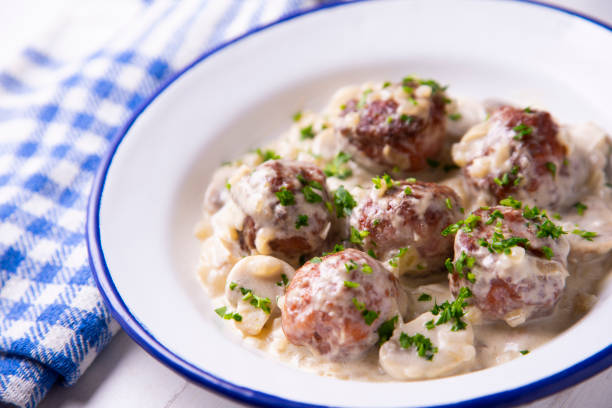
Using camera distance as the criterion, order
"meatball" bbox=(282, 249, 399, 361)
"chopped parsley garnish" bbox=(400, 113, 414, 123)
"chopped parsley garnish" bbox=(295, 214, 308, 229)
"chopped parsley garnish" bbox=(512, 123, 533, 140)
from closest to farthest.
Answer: "meatball" bbox=(282, 249, 399, 361) < "chopped parsley garnish" bbox=(295, 214, 308, 229) < "chopped parsley garnish" bbox=(512, 123, 533, 140) < "chopped parsley garnish" bbox=(400, 113, 414, 123)

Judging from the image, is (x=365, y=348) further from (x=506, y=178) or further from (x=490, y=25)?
(x=490, y=25)

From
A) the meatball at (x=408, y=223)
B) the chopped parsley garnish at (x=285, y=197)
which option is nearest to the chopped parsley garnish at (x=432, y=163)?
the meatball at (x=408, y=223)

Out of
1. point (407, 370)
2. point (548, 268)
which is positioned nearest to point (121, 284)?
point (407, 370)

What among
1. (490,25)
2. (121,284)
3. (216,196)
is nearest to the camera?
(121,284)

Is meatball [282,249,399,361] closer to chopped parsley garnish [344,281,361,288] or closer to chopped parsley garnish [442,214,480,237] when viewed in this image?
chopped parsley garnish [344,281,361,288]

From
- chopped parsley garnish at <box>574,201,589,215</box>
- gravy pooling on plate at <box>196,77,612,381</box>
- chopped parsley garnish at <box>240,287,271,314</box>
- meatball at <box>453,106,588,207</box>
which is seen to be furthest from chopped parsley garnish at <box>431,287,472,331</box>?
chopped parsley garnish at <box>574,201,589,215</box>

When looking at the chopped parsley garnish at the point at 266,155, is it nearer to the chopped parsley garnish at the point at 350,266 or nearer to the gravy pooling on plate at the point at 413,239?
the gravy pooling on plate at the point at 413,239
